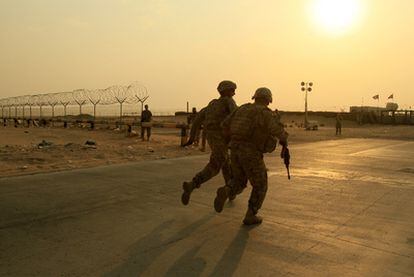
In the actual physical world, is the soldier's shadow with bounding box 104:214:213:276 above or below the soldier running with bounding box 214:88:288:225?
below

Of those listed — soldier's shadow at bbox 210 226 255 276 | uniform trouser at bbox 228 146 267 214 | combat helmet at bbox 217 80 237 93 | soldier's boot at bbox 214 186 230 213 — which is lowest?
soldier's shadow at bbox 210 226 255 276

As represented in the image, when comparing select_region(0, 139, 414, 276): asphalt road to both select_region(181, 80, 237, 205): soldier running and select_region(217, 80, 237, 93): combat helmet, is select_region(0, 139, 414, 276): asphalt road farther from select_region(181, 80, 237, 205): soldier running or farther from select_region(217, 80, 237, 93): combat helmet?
select_region(217, 80, 237, 93): combat helmet

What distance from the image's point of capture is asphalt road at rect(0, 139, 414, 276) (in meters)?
4.07

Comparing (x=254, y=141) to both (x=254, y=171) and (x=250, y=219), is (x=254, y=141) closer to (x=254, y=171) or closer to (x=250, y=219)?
(x=254, y=171)

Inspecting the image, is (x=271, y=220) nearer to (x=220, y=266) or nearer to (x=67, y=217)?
(x=220, y=266)

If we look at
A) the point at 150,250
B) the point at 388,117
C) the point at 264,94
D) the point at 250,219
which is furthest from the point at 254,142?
the point at 388,117

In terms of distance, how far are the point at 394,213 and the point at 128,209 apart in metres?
3.50

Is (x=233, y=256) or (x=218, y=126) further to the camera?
(x=218, y=126)

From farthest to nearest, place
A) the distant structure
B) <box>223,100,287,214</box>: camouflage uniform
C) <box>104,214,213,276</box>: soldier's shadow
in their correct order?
the distant structure, <box>223,100,287,214</box>: camouflage uniform, <box>104,214,213,276</box>: soldier's shadow

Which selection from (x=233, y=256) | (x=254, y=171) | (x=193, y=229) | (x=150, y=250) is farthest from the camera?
(x=254, y=171)

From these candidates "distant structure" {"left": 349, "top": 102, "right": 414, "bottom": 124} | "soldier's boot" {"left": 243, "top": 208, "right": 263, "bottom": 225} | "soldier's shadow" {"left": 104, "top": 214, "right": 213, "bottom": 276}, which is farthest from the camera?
"distant structure" {"left": 349, "top": 102, "right": 414, "bottom": 124}

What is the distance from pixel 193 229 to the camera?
17.3ft

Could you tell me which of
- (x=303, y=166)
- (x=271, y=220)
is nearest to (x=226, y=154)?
(x=271, y=220)

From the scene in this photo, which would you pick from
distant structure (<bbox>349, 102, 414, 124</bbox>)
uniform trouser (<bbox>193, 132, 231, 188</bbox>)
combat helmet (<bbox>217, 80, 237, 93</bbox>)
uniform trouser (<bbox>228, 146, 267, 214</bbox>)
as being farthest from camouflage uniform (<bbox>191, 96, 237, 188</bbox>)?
distant structure (<bbox>349, 102, 414, 124</bbox>)
